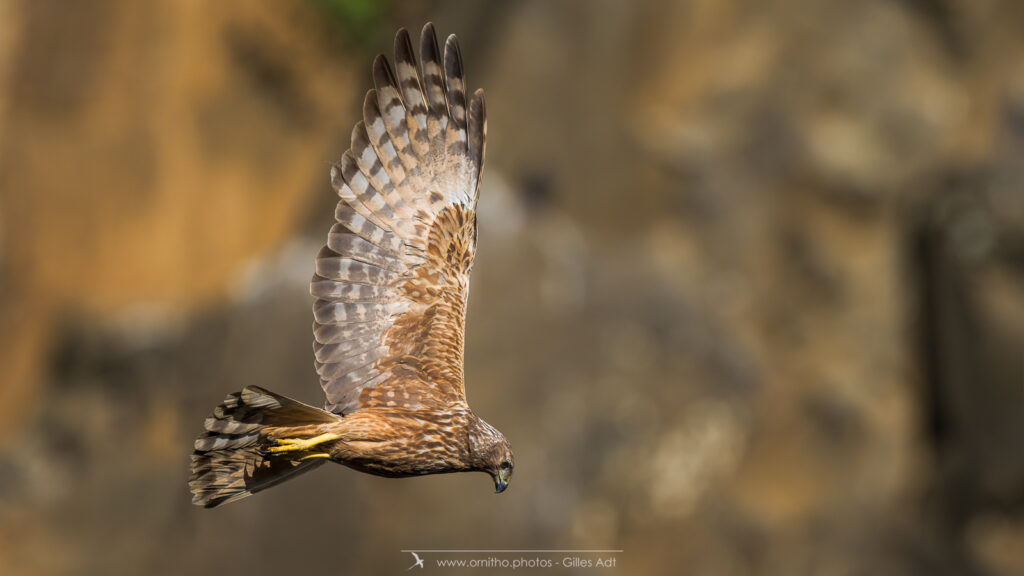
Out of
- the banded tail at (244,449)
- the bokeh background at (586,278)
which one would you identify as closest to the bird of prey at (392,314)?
the banded tail at (244,449)

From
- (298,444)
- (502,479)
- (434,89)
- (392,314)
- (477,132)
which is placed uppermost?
(434,89)

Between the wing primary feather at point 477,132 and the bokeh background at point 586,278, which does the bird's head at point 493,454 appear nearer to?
the wing primary feather at point 477,132

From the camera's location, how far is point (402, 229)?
11.3 ft

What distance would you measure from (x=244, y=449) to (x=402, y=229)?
1023 mm

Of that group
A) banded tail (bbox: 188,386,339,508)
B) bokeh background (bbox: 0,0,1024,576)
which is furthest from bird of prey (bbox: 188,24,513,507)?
bokeh background (bbox: 0,0,1024,576)

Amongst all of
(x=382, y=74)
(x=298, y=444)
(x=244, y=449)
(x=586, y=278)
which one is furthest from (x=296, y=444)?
(x=586, y=278)

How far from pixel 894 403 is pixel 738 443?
160 centimetres

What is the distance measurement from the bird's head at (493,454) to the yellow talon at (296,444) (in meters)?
0.35

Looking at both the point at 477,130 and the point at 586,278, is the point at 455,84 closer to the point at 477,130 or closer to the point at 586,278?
the point at 477,130

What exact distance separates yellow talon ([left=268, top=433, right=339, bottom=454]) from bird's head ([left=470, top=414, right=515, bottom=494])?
0.35 m

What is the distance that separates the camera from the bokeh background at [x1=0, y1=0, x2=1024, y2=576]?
8820 millimetres

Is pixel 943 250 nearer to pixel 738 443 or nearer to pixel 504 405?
pixel 738 443

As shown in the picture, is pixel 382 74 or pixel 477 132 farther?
pixel 477 132

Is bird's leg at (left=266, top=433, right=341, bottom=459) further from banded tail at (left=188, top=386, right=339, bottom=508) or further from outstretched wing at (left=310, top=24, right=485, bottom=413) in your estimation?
outstretched wing at (left=310, top=24, right=485, bottom=413)
